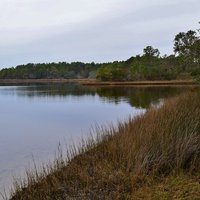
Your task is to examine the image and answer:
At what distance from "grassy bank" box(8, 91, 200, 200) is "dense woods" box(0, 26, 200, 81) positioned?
934 cm

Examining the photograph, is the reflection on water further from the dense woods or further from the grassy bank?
the grassy bank

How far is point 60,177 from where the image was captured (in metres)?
6.26

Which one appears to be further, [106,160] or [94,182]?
[106,160]

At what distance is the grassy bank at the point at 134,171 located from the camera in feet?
17.6

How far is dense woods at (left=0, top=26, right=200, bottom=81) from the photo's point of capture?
1848 centimetres

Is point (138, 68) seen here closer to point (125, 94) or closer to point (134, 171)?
point (125, 94)

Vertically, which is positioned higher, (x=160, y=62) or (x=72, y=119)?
(x=160, y=62)

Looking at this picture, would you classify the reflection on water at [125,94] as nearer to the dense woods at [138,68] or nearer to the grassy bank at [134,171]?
the dense woods at [138,68]

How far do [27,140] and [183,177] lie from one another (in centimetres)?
837

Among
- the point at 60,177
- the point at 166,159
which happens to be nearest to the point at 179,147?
the point at 166,159

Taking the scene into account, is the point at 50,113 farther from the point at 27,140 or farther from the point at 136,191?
the point at 136,191

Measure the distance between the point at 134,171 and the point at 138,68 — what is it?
6927 cm

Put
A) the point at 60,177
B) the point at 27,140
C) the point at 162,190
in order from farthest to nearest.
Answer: the point at 27,140 → the point at 60,177 → the point at 162,190

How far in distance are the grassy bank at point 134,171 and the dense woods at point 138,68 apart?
30.6 feet
